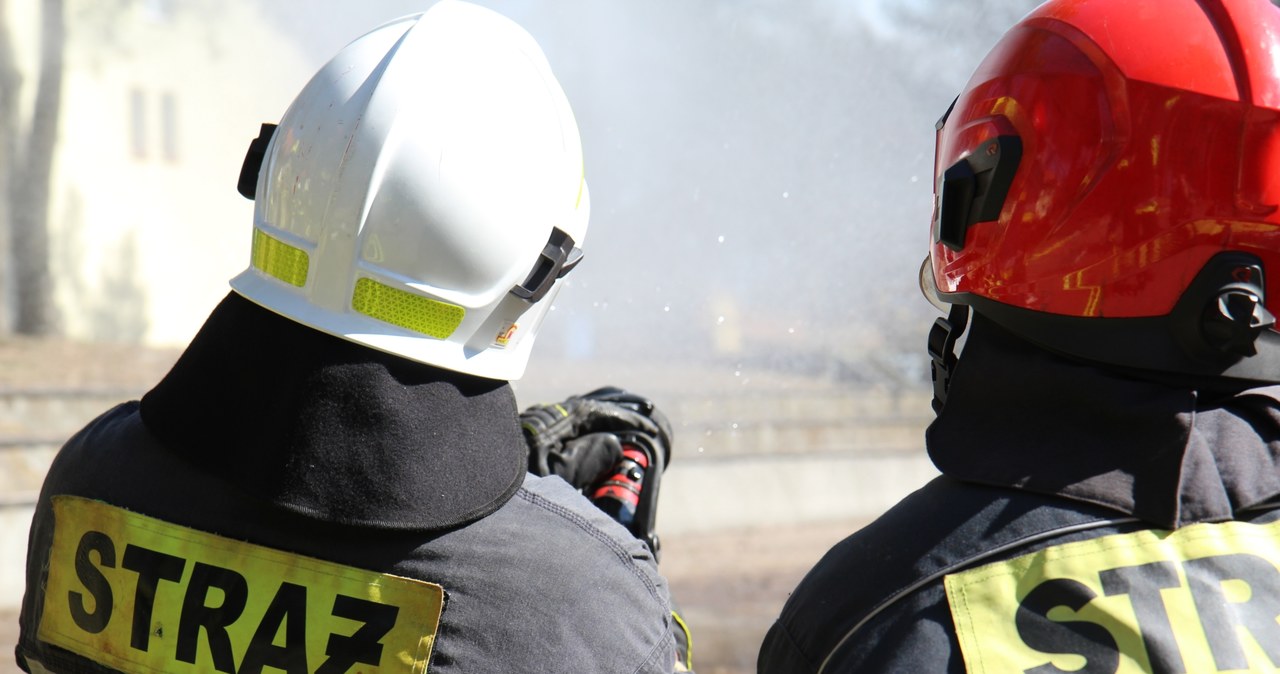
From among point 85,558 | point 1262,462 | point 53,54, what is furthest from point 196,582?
point 53,54

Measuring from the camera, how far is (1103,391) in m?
1.64

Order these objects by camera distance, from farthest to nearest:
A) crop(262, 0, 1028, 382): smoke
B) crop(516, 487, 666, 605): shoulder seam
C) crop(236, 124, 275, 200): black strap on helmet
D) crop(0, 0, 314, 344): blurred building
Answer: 1. crop(0, 0, 314, 344): blurred building
2. crop(262, 0, 1028, 382): smoke
3. crop(236, 124, 275, 200): black strap on helmet
4. crop(516, 487, 666, 605): shoulder seam

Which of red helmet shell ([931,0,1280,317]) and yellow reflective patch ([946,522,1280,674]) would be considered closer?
yellow reflective patch ([946,522,1280,674])

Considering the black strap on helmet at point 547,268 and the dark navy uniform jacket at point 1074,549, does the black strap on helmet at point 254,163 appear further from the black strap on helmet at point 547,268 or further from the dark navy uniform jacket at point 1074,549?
the dark navy uniform jacket at point 1074,549

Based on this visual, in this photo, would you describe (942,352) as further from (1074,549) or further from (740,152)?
(740,152)

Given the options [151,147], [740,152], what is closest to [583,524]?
[740,152]

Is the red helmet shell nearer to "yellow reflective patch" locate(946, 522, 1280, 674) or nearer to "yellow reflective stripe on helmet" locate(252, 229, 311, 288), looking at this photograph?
"yellow reflective patch" locate(946, 522, 1280, 674)

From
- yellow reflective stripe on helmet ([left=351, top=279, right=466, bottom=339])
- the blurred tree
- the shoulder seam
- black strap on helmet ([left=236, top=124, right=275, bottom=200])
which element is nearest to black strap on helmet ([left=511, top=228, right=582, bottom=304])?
yellow reflective stripe on helmet ([left=351, top=279, right=466, bottom=339])

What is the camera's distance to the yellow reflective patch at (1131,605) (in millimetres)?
1483

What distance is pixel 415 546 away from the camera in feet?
5.82

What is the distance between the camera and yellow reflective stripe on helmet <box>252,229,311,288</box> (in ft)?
6.73

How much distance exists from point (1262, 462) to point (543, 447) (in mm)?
1313

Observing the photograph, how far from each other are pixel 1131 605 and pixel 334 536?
1.15 meters

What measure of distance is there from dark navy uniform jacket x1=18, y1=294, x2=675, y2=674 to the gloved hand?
0.45 meters
